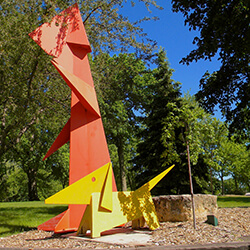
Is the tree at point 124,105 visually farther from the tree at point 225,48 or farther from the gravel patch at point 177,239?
the gravel patch at point 177,239

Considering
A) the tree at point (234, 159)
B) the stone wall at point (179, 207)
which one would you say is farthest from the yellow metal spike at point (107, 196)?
the tree at point (234, 159)

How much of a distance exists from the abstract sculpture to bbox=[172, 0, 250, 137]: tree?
17.3 ft

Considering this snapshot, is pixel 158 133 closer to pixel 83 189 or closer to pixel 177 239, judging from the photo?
pixel 83 189

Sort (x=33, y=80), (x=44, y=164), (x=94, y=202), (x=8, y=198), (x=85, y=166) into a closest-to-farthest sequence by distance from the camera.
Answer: (x=94, y=202), (x=85, y=166), (x=33, y=80), (x=44, y=164), (x=8, y=198)

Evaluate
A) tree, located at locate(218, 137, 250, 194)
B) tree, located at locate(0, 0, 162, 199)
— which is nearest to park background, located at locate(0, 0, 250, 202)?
tree, located at locate(0, 0, 162, 199)

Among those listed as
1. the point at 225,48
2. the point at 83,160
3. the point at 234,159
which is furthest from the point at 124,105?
the point at 234,159

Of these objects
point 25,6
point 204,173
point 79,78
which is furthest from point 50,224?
point 204,173

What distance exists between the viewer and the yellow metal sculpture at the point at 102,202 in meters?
5.46

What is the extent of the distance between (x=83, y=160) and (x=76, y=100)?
76.7 inches

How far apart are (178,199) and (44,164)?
16.9 metres

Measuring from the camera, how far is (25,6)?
856 cm

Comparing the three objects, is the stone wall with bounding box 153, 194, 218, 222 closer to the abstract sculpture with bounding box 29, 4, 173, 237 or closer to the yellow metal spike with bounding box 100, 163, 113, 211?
the abstract sculpture with bounding box 29, 4, 173, 237

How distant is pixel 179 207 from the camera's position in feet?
24.3

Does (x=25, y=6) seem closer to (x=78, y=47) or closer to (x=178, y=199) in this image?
(x=78, y=47)
